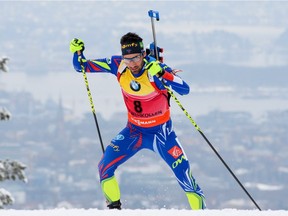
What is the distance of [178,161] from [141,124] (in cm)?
55

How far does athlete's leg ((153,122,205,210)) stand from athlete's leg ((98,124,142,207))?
8.8 inches

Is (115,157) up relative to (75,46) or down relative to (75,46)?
down

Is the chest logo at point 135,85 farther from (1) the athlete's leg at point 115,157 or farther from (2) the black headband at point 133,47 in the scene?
(1) the athlete's leg at point 115,157

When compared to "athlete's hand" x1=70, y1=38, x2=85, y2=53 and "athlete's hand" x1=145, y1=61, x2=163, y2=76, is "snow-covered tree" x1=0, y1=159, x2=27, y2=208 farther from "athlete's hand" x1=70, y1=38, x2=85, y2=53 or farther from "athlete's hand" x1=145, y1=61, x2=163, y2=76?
"athlete's hand" x1=145, y1=61, x2=163, y2=76

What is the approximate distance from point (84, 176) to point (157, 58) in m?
123

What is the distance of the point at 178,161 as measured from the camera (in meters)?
8.65

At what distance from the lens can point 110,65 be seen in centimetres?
891

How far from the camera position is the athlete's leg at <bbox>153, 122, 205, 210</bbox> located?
8.63 m
